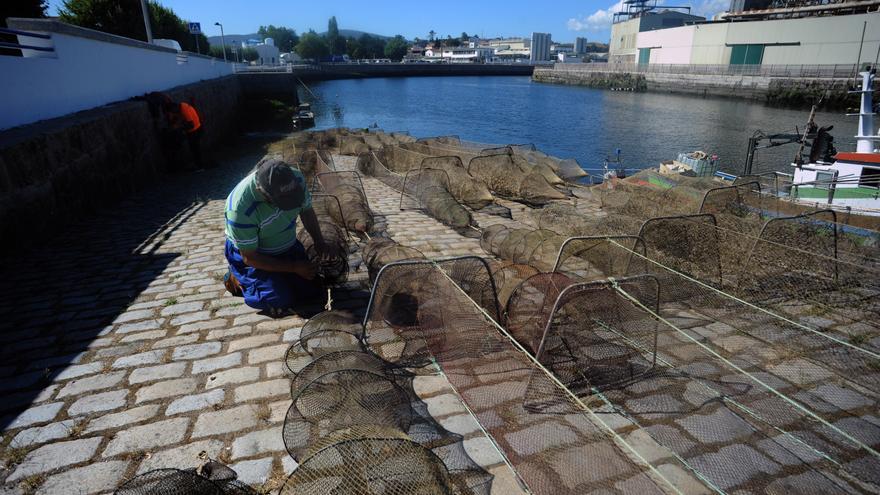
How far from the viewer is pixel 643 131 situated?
3678 centimetres

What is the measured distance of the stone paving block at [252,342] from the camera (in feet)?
14.5

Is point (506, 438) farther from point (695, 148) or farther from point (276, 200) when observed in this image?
point (695, 148)

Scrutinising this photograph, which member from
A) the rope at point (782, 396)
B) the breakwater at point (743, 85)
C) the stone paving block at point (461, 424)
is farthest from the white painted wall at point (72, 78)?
the breakwater at point (743, 85)

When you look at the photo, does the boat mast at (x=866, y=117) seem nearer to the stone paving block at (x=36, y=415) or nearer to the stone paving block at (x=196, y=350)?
the stone paving block at (x=196, y=350)

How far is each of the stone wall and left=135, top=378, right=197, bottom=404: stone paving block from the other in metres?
4.24

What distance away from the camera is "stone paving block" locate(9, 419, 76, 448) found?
3240mm

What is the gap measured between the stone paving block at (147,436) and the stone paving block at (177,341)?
117 centimetres

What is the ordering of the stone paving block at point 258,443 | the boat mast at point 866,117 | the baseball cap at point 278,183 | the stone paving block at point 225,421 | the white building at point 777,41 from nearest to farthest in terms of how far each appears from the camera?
the stone paving block at point 258,443 < the stone paving block at point 225,421 < the baseball cap at point 278,183 < the boat mast at point 866,117 < the white building at point 777,41

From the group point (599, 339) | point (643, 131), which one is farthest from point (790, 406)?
point (643, 131)

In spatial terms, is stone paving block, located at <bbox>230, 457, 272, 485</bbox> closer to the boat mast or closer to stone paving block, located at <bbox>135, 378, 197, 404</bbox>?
stone paving block, located at <bbox>135, 378, 197, 404</bbox>

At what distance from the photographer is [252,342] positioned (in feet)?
14.8

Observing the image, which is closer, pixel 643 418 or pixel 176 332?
pixel 643 418

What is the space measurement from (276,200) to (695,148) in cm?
3243

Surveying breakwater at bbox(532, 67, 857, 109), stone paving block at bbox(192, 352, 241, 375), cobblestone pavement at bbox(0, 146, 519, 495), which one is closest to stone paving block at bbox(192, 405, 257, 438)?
cobblestone pavement at bbox(0, 146, 519, 495)
